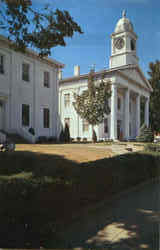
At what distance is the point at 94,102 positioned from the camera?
71.1ft

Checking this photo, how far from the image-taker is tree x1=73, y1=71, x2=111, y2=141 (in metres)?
21.6

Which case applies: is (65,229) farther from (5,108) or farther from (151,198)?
(5,108)

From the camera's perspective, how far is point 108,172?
562 cm

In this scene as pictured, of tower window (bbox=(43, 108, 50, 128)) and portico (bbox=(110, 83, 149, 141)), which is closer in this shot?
tower window (bbox=(43, 108, 50, 128))

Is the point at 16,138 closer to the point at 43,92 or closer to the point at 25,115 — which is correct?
the point at 25,115

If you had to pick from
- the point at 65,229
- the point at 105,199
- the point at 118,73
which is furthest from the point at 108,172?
the point at 118,73

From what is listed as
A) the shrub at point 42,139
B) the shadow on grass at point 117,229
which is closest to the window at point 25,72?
the shrub at point 42,139

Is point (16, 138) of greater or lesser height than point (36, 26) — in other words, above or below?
below

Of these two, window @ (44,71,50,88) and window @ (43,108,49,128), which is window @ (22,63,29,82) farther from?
window @ (43,108,49,128)

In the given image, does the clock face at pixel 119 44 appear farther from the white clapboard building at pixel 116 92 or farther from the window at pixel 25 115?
the window at pixel 25 115

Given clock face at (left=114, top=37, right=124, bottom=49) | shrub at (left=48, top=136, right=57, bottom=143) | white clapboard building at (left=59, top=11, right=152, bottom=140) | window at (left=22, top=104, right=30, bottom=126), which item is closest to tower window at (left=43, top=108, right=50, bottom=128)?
shrub at (left=48, top=136, right=57, bottom=143)

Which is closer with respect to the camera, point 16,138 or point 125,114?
point 16,138

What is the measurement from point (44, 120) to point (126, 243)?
18.2 metres

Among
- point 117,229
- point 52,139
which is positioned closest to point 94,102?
point 52,139
